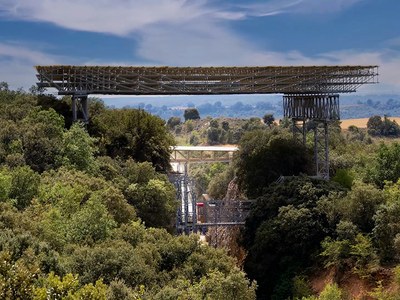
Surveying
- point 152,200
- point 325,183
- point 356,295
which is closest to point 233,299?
point 356,295

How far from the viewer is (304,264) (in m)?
32.2

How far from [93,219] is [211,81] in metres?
23.7

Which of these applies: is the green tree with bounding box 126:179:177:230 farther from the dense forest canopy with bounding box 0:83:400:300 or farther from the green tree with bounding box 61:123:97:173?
the green tree with bounding box 61:123:97:173

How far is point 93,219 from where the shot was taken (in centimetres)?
2356

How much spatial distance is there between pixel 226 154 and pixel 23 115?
56280mm

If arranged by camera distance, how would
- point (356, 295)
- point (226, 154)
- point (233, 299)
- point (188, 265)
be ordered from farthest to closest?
point (226, 154)
point (356, 295)
point (188, 265)
point (233, 299)

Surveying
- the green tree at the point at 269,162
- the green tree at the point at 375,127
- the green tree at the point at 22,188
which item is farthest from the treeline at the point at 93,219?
the green tree at the point at 375,127

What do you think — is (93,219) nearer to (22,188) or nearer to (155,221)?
(22,188)

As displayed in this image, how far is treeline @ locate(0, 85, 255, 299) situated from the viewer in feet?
57.3

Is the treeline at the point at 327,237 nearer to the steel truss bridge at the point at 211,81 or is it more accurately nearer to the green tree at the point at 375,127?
the steel truss bridge at the point at 211,81

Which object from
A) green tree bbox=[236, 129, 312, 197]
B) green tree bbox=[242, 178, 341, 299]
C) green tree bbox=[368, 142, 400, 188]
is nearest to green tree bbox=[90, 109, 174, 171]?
green tree bbox=[236, 129, 312, 197]

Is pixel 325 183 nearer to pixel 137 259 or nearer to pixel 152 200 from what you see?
pixel 152 200

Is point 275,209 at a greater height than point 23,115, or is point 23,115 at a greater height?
point 23,115

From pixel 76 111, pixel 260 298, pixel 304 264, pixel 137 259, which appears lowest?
pixel 260 298
